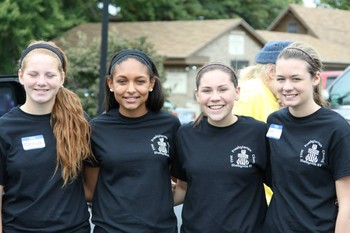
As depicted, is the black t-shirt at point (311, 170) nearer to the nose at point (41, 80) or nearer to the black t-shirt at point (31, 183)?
the black t-shirt at point (31, 183)

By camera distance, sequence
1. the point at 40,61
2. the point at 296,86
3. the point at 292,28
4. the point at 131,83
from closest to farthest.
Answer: the point at 296,86 → the point at 40,61 → the point at 131,83 → the point at 292,28

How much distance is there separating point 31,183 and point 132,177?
529 mm

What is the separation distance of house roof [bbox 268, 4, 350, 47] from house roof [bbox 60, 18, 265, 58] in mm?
8243

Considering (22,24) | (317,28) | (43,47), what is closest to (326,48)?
(317,28)

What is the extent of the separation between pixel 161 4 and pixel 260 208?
32.6 m

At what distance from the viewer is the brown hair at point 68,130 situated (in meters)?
3.23

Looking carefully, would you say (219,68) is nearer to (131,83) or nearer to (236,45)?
(131,83)

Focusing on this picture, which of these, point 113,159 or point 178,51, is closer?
point 113,159

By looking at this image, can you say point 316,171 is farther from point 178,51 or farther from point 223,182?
point 178,51

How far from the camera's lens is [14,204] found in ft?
10.4

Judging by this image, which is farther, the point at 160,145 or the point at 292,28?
the point at 292,28

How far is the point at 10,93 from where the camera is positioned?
4559 mm

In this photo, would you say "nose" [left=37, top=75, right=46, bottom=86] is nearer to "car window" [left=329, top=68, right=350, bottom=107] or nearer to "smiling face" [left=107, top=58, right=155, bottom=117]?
"smiling face" [left=107, top=58, right=155, bottom=117]

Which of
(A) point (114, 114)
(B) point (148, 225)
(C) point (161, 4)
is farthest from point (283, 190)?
(C) point (161, 4)
